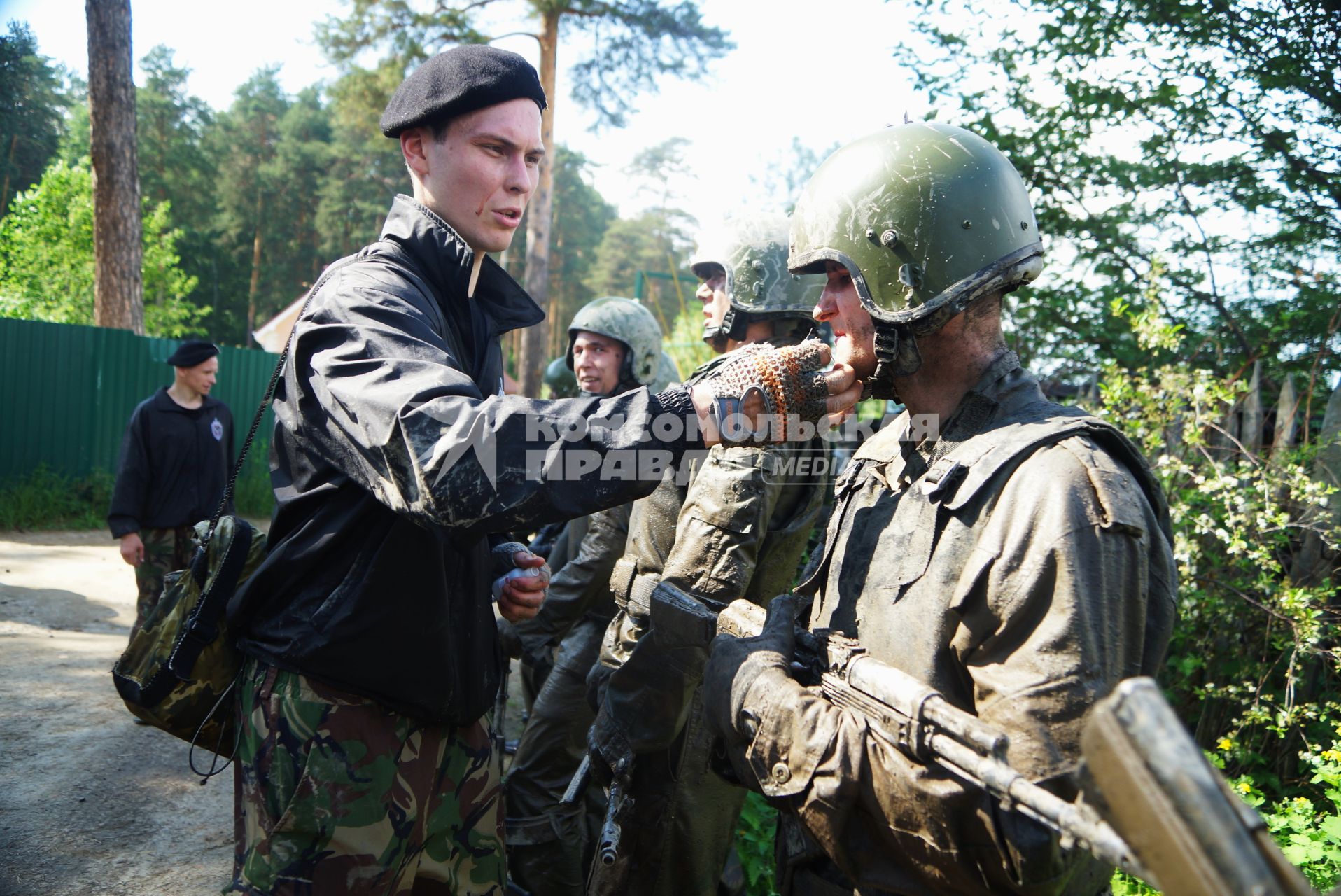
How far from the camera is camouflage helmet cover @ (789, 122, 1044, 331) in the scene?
2010 mm

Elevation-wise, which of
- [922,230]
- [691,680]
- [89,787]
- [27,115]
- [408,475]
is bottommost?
[89,787]

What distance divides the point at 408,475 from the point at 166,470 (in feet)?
17.2

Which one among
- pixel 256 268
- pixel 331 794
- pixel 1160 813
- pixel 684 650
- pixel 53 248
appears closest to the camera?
pixel 1160 813

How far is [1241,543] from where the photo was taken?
3975 mm

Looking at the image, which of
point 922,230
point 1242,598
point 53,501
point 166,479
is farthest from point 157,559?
point 53,501

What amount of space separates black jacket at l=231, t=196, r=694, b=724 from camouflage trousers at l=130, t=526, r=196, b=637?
439 centimetres

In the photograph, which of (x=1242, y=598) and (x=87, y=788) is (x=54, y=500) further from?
(x=1242, y=598)

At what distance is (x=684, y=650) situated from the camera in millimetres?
3029

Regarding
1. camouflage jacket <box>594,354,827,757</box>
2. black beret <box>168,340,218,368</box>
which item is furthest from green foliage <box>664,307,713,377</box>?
camouflage jacket <box>594,354,827,757</box>

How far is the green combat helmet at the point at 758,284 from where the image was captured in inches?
155

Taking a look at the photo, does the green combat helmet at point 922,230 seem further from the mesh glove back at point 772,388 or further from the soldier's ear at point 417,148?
the soldier's ear at point 417,148

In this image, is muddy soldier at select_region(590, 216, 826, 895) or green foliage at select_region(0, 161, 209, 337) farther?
green foliage at select_region(0, 161, 209, 337)

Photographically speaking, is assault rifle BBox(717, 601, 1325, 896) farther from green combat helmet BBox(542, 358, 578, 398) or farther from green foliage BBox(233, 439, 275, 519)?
green foliage BBox(233, 439, 275, 519)

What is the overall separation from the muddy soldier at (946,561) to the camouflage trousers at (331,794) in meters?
0.75
